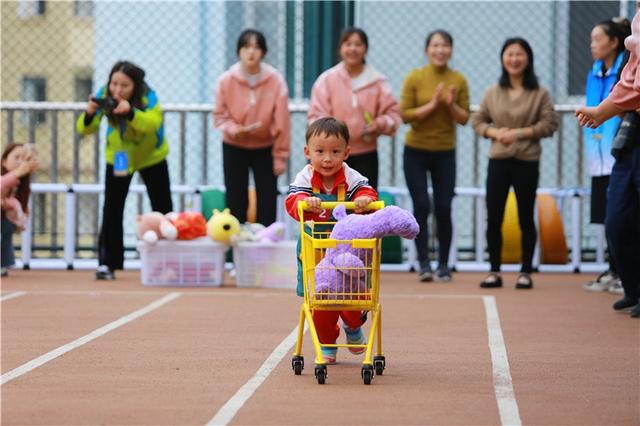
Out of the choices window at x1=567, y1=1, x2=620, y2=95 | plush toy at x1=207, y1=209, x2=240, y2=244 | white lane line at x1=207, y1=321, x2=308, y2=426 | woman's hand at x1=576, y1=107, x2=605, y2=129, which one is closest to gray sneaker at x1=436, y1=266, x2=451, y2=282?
plush toy at x1=207, y1=209, x2=240, y2=244

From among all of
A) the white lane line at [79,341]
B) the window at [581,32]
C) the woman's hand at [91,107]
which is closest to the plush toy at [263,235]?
the white lane line at [79,341]

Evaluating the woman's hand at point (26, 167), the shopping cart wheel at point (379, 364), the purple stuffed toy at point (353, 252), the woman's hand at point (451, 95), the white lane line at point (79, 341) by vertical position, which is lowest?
the white lane line at point (79, 341)

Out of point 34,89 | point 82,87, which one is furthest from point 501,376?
point 82,87

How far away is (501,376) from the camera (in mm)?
6766

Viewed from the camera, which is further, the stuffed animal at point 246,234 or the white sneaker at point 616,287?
the stuffed animal at point 246,234

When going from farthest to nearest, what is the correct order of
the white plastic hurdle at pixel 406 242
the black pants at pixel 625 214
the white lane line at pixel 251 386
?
the white plastic hurdle at pixel 406 242 < the black pants at pixel 625 214 < the white lane line at pixel 251 386

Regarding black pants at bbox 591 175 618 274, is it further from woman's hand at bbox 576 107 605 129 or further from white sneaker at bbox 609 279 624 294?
woman's hand at bbox 576 107 605 129

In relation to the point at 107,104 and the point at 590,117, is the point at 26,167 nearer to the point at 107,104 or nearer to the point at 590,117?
the point at 107,104

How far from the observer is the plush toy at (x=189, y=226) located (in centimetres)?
1190

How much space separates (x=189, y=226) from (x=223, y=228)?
12.3 inches

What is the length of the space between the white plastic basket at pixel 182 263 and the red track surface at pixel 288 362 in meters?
0.57

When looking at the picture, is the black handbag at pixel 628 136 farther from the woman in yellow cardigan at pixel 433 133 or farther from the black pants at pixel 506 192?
the woman in yellow cardigan at pixel 433 133

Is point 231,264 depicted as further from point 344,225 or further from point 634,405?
point 634,405

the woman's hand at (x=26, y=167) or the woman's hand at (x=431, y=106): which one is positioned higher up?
the woman's hand at (x=431, y=106)
